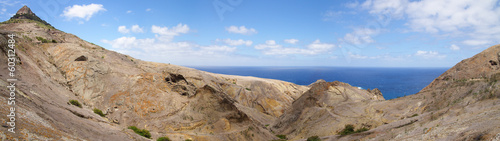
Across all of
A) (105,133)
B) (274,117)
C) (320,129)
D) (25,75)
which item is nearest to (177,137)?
(105,133)

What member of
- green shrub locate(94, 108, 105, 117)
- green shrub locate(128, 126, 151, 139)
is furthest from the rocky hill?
green shrub locate(128, 126, 151, 139)

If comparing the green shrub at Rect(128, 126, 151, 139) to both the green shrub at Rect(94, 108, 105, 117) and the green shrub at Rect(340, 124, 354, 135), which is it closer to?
the green shrub at Rect(94, 108, 105, 117)

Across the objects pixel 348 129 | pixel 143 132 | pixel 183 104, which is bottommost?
pixel 348 129

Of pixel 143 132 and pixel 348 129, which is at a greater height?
pixel 143 132

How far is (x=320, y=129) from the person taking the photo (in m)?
35.7

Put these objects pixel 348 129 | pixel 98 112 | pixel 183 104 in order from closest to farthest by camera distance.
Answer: pixel 98 112 → pixel 348 129 → pixel 183 104

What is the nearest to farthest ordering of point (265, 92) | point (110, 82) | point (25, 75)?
1. point (25, 75)
2. point (110, 82)
3. point (265, 92)

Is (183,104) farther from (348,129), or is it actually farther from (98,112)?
(348,129)

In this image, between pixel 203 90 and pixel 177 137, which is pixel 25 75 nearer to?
pixel 177 137

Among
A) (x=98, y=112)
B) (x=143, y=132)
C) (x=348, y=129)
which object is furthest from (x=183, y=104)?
(x=348, y=129)

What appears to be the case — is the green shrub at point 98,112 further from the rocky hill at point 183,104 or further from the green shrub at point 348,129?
the green shrub at point 348,129

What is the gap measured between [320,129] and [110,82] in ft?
99.6

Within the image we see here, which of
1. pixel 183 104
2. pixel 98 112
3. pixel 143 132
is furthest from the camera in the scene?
pixel 183 104

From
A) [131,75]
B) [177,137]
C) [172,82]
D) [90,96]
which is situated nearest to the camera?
[177,137]
